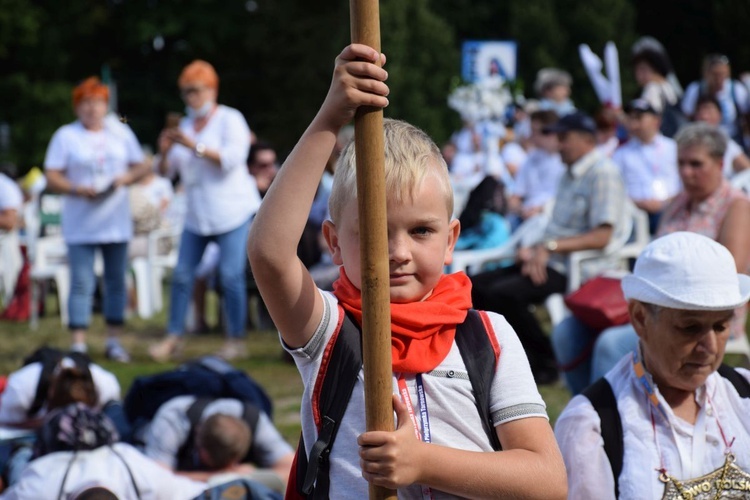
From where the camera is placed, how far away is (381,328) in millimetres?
1900

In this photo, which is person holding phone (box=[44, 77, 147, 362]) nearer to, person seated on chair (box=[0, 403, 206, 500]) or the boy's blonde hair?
person seated on chair (box=[0, 403, 206, 500])

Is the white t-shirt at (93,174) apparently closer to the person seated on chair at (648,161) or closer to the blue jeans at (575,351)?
the person seated on chair at (648,161)

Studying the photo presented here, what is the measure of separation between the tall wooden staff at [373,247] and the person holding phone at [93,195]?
690cm

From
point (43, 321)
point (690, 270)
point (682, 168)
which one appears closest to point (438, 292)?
point (690, 270)

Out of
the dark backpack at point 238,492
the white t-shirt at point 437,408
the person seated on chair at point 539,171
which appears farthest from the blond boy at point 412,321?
the person seated on chair at point 539,171

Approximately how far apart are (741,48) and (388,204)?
81.9ft

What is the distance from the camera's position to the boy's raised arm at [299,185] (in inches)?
74.4

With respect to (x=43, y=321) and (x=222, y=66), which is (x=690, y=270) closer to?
(x=43, y=321)

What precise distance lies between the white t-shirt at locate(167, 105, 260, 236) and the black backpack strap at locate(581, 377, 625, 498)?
571 centimetres

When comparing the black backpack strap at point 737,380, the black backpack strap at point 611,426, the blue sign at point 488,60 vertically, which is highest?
the blue sign at point 488,60

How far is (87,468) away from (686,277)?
2386 mm

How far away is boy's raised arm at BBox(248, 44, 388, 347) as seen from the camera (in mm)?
1890

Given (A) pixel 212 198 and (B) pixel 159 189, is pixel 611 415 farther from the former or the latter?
(B) pixel 159 189

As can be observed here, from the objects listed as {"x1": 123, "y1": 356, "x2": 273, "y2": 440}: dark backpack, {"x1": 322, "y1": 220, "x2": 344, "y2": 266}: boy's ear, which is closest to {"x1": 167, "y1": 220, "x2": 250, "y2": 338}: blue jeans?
{"x1": 123, "y1": 356, "x2": 273, "y2": 440}: dark backpack
